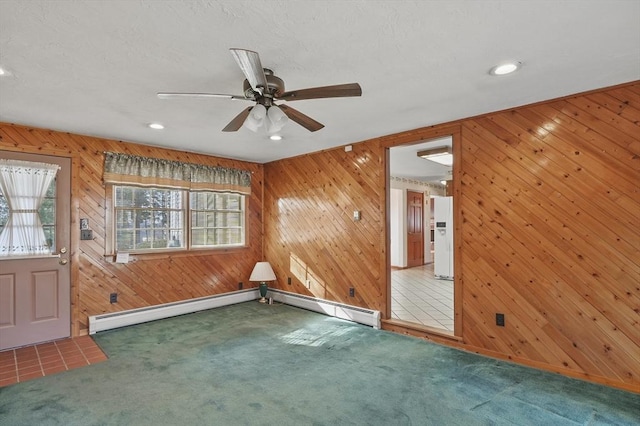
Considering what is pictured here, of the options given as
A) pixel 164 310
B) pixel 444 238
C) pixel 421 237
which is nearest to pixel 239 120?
pixel 164 310

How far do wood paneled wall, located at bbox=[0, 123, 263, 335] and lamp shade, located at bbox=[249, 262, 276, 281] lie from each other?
0.58m

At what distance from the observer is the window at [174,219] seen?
15.2 feet

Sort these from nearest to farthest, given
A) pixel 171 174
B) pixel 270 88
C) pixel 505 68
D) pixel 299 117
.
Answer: pixel 270 88
pixel 505 68
pixel 299 117
pixel 171 174

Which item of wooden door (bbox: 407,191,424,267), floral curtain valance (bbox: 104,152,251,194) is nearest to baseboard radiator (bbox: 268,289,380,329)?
floral curtain valance (bbox: 104,152,251,194)

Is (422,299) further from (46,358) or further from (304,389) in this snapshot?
(46,358)

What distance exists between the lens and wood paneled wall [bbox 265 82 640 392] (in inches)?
106

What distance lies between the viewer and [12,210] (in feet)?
12.0

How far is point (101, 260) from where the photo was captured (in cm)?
433

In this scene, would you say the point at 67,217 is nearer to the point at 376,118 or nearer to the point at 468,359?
the point at 376,118

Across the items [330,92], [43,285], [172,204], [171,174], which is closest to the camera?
[330,92]

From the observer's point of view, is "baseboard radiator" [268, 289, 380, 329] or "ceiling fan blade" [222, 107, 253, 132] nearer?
"ceiling fan blade" [222, 107, 253, 132]

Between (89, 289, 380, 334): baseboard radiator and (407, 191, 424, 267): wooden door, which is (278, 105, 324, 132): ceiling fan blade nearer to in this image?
(89, 289, 380, 334): baseboard radiator

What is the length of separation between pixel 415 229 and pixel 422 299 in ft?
12.8

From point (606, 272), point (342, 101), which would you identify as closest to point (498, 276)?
point (606, 272)
